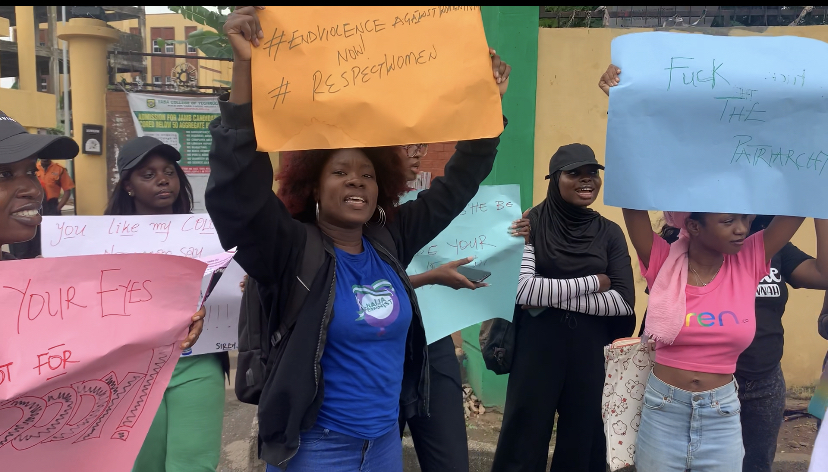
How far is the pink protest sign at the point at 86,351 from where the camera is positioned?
74.2 inches

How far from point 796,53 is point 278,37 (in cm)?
188

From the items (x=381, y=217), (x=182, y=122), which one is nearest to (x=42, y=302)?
(x=381, y=217)

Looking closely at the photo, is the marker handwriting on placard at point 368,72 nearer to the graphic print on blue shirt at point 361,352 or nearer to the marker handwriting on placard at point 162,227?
the graphic print on blue shirt at point 361,352

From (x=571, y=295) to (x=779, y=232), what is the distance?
37.2 inches

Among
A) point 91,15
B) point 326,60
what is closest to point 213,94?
point 91,15

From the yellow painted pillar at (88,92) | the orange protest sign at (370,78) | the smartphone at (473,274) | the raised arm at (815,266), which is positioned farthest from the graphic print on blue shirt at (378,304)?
the yellow painted pillar at (88,92)

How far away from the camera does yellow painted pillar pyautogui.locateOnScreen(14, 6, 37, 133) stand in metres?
13.1

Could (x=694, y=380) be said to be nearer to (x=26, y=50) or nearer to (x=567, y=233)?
(x=567, y=233)

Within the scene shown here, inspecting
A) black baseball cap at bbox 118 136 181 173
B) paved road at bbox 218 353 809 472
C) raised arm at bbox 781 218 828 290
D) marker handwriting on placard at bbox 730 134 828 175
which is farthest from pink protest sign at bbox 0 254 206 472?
raised arm at bbox 781 218 828 290

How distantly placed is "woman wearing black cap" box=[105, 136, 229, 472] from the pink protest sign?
1.82 ft

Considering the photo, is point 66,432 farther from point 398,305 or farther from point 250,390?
point 398,305

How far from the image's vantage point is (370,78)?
6.72 ft

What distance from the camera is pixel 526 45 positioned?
4.98 m

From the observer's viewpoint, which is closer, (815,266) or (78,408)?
(78,408)
